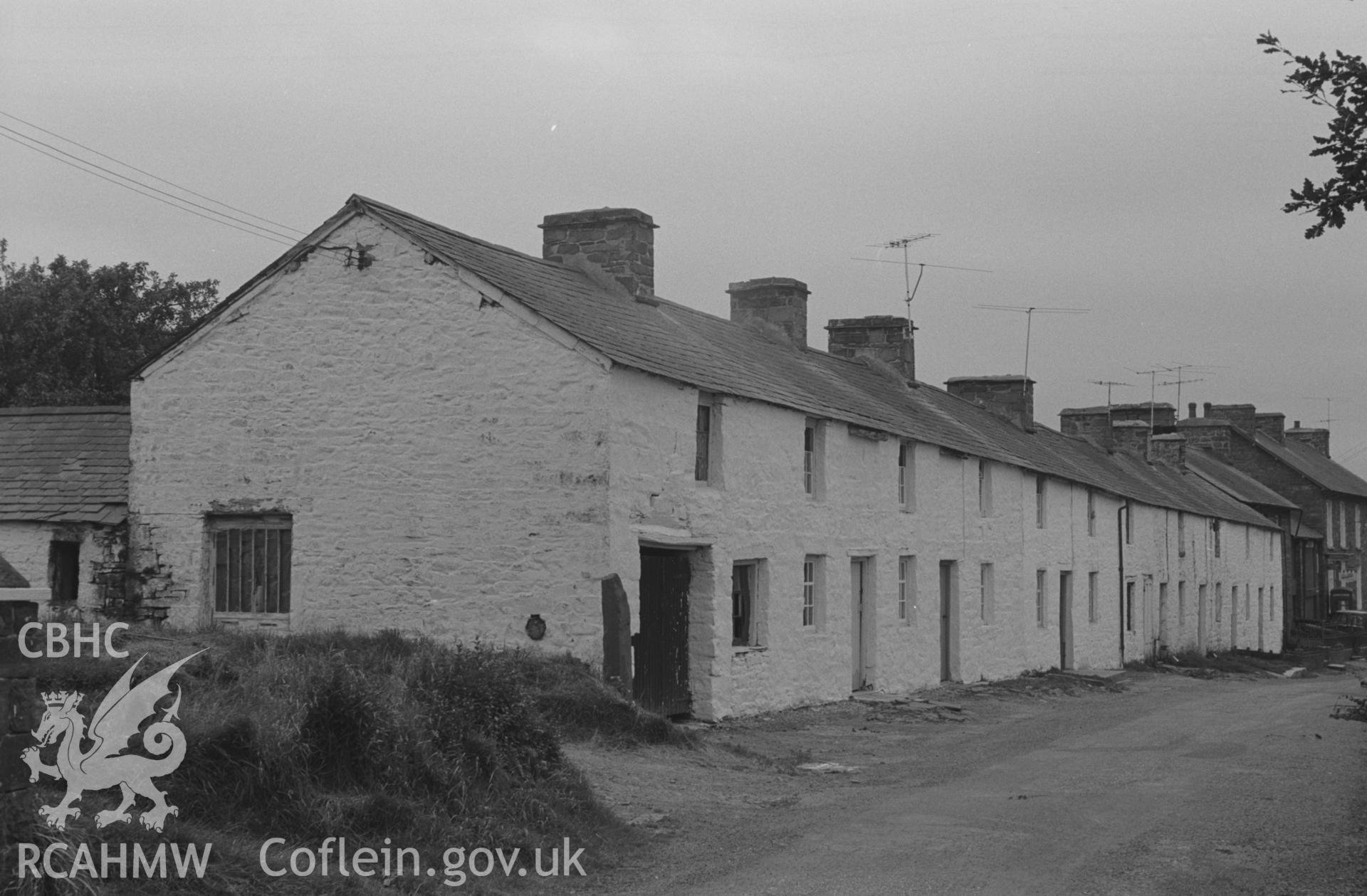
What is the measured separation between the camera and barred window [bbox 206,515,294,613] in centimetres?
1781

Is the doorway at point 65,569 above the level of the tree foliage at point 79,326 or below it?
below

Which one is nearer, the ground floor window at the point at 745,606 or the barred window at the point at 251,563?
the barred window at the point at 251,563

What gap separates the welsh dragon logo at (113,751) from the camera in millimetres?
7434

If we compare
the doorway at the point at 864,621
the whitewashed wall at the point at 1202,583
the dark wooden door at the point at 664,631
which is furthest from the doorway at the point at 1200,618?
the dark wooden door at the point at 664,631

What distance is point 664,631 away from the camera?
17516mm

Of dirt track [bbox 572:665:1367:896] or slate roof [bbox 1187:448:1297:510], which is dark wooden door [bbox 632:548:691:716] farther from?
slate roof [bbox 1187:448:1297:510]

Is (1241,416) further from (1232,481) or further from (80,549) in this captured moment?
(80,549)

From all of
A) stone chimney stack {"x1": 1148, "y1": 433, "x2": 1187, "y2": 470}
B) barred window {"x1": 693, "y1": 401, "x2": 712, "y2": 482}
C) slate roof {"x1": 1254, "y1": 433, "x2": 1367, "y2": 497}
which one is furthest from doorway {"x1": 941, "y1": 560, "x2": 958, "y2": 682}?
slate roof {"x1": 1254, "y1": 433, "x2": 1367, "y2": 497}

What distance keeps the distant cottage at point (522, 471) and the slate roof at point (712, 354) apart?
9cm

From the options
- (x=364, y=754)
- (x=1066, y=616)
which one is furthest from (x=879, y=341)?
(x=364, y=754)

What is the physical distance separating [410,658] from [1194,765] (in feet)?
27.0

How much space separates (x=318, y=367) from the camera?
17.7 metres

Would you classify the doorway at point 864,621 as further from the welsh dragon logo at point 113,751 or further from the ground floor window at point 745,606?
the welsh dragon logo at point 113,751

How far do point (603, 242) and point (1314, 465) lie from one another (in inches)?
2051
